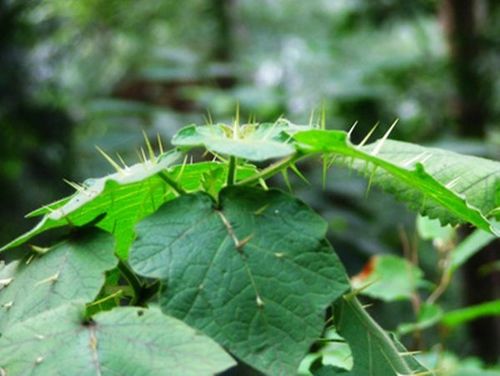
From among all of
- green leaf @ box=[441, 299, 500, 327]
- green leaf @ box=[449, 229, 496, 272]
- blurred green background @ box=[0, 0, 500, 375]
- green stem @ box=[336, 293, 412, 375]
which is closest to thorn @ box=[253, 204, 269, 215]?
green stem @ box=[336, 293, 412, 375]

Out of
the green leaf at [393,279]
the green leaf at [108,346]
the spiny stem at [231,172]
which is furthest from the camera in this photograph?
the green leaf at [393,279]

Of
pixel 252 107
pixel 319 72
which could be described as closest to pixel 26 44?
pixel 252 107

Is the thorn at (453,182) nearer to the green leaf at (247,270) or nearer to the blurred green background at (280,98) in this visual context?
the green leaf at (247,270)

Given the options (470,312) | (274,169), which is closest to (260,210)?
(274,169)

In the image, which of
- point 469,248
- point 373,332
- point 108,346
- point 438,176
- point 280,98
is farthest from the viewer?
point 280,98

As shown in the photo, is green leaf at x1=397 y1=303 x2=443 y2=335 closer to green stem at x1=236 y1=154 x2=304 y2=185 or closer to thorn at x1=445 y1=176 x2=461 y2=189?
thorn at x1=445 y1=176 x2=461 y2=189

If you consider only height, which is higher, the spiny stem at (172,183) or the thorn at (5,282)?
the spiny stem at (172,183)

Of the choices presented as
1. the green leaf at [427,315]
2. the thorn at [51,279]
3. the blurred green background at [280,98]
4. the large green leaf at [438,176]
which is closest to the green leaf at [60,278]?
the thorn at [51,279]

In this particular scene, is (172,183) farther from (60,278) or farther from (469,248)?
(469,248)
